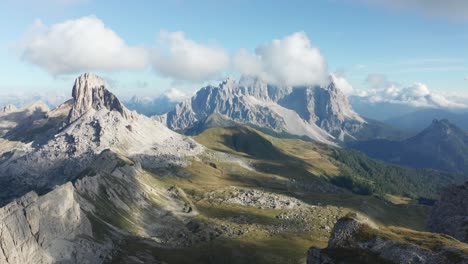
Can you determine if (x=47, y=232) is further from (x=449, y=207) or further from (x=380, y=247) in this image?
(x=449, y=207)

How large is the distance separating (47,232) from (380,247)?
6847cm

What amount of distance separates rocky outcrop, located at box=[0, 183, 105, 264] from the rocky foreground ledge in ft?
171

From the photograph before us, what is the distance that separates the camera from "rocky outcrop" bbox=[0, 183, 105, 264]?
7898cm

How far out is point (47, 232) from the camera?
292 feet

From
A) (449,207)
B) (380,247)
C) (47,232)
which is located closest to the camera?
(380,247)

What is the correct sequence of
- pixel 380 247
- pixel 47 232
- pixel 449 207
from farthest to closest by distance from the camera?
pixel 449 207, pixel 47 232, pixel 380 247

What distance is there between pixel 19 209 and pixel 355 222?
6732 centimetres

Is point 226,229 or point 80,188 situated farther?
point 226,229

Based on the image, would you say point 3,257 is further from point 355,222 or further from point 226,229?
point 226,229

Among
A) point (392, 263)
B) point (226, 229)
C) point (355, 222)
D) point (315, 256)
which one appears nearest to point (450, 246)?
point (392, 263)

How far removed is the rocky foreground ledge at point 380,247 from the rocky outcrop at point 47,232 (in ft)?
171

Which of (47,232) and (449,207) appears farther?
(449,207)

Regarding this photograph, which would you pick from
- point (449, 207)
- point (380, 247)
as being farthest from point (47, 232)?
point (449, 207)

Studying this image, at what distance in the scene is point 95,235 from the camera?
105m
